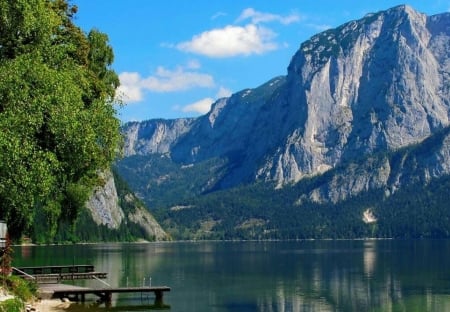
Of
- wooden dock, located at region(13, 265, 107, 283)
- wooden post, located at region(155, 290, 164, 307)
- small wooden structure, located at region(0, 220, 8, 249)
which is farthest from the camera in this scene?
wooden dock, located at region(13, 265, 107, 283)

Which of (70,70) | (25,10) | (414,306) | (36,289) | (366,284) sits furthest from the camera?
(366,284)

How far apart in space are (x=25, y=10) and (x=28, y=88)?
5881mm

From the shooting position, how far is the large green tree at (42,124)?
42.8 meters

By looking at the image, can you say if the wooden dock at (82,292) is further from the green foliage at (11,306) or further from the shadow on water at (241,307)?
the green foliage at (11,306)

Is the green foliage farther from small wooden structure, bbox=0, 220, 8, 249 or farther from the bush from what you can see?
the bush

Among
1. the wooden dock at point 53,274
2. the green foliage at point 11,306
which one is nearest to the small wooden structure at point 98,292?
the wooden dock at point 53,274

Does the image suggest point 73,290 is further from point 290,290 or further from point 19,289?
point 290,290

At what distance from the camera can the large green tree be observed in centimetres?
4275

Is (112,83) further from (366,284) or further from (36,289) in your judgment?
(366,284)

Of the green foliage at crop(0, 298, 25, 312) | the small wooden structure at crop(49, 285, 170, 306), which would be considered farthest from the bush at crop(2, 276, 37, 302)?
the small wooden structure at crop(49, 285, 170, 306)

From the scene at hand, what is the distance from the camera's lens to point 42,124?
44625mm

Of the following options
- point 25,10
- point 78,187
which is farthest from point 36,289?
point 25,10

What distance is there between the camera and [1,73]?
4375 centimetres

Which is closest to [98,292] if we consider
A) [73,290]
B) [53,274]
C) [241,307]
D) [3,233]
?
[73,290]
